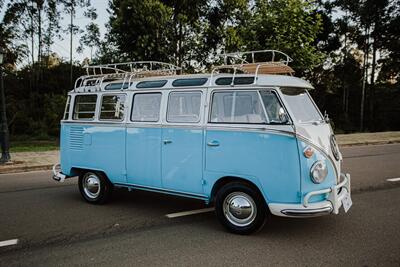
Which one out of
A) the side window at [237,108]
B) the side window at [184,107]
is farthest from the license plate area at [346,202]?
the side window at [184,107]

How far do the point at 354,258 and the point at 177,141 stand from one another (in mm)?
2983

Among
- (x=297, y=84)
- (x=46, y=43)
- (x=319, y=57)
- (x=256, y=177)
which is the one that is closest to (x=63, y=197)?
(x=256, y=177)

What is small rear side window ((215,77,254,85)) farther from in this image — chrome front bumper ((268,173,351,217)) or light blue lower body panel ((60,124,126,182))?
light blue lower body panel ((60,124,126,182))

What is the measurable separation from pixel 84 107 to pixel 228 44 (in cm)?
1596

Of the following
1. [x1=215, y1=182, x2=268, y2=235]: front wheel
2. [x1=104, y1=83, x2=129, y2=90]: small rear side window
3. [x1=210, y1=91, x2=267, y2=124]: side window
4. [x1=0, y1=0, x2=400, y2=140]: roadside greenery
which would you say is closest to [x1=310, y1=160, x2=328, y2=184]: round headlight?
[x1=215, y1=182, x2=268, y2=235]: front wheel

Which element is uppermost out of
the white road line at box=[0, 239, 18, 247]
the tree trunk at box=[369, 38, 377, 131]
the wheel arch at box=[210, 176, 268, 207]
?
the tree trunk at box=[369, 38, 377, 131]

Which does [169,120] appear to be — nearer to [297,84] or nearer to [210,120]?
[210,120]

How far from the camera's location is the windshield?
5.12m

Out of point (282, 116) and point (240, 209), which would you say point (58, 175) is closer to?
point (240, 209)

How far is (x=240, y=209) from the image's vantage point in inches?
204

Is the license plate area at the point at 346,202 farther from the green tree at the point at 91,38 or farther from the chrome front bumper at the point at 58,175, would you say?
the green tree at the point at 91,38

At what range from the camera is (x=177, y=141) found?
5.76 metres

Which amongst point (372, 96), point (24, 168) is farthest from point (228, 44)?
point (372, 96)

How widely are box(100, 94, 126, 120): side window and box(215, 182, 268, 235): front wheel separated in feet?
8.12
